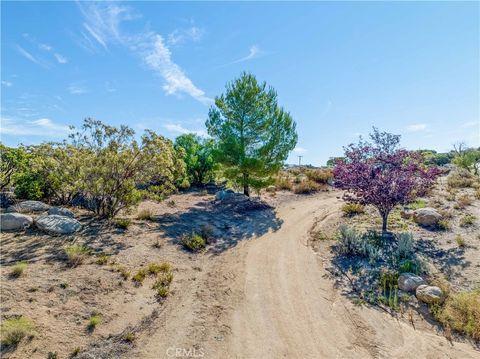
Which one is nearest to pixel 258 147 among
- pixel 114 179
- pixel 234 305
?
pixel 114 179

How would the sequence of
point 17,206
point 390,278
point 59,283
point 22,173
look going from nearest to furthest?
point 59,283, point 390,278, point 17,206, point 22,173

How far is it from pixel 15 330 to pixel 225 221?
37.2ft

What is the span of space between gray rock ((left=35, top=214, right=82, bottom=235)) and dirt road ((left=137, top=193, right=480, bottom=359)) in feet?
19.5

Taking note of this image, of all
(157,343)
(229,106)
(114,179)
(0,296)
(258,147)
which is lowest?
(157,343)

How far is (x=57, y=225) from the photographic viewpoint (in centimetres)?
1101

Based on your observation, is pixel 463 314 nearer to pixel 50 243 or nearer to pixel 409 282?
pixel 409 282

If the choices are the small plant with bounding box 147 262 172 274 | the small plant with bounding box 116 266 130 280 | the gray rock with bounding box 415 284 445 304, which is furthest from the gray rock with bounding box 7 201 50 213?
the gray rock with bounding box 415 284 445 304

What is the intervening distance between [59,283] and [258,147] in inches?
592

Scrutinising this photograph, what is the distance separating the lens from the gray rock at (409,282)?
8.88 m

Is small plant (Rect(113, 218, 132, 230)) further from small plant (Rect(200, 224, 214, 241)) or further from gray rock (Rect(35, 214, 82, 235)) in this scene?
small plant (Rect(200, 224, 214, 241))

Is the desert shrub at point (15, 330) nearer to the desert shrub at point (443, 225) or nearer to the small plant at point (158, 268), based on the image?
the small plant at point (158, 268)

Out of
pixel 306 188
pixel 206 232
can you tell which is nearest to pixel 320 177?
pixel 306 188

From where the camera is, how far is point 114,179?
1324 centimetres

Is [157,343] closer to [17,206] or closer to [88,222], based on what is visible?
[88,222]
